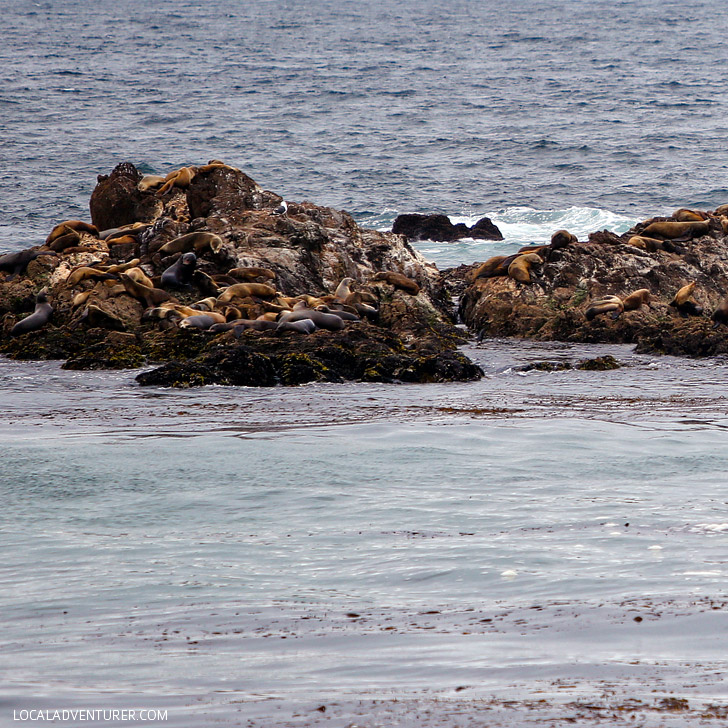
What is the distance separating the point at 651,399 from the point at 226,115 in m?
41.8

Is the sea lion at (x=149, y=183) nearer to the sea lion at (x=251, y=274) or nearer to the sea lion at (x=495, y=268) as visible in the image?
the sea lion at (x=251, y=274)

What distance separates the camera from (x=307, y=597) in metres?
5.11

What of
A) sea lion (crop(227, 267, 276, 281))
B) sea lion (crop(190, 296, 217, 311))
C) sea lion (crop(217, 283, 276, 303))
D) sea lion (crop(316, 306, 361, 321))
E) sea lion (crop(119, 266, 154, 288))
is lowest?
sea lion (crop(316, 306, 361, 321))

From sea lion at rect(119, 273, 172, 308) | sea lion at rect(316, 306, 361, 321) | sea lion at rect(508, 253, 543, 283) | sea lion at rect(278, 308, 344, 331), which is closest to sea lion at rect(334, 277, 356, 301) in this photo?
sea lion at rect(316, 306, 361, 321)

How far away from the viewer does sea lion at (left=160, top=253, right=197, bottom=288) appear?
15469 mm

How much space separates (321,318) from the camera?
45.7 ft

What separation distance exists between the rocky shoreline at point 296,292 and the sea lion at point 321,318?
21 mm

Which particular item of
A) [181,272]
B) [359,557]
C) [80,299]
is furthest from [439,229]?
[359,557]

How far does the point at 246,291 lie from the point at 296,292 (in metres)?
1.30

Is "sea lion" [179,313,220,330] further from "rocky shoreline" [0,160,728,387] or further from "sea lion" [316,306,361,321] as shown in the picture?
"sea lion" [316,306,361,321]

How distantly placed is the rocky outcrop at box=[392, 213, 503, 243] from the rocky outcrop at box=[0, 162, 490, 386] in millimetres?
9688

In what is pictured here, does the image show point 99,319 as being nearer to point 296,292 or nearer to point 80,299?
point 80,299

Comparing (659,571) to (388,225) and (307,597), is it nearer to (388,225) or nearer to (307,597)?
(307,597)

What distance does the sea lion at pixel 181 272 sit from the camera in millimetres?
15469
